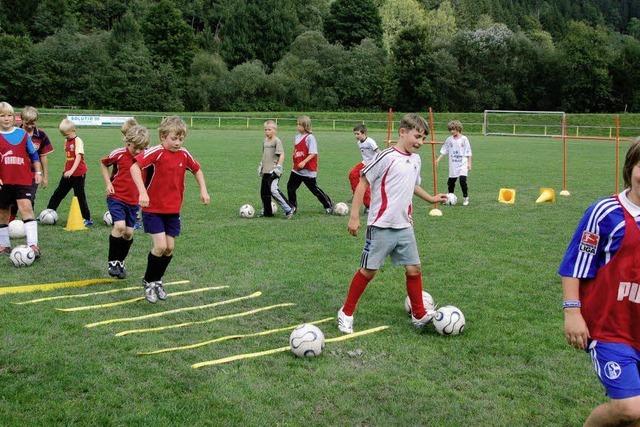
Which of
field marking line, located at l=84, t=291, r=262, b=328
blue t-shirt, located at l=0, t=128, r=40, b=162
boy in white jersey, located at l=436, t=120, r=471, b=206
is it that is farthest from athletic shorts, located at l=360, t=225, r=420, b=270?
boy in white jersey, located at l=436, t=120, r=471, b=206

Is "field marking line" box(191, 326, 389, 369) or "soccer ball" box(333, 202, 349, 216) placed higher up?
"soccer ball" box(333, 202, 349, 216)

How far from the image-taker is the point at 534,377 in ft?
18.0

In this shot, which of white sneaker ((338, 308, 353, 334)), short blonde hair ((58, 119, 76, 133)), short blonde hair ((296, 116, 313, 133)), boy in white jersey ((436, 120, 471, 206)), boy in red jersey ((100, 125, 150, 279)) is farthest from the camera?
boy in white jersey ((436, 120, 471, 206))

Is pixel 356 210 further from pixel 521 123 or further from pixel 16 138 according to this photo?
pixel 521 123

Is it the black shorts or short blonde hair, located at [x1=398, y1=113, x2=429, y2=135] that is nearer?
short blonde hair, located at [x1=398, y1=113, x2=429, y2=135]

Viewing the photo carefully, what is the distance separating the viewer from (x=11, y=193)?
939 cm

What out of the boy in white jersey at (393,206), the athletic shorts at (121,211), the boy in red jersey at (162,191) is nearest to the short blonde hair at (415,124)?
the boy in white jersey at (393,206)

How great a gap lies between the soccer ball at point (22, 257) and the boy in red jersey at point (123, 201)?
1.14m

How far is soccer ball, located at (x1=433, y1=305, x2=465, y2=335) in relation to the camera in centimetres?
645

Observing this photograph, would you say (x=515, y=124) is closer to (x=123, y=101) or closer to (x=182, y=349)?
(x=123, y=101)

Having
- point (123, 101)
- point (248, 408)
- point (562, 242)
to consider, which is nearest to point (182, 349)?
point (248, 408)

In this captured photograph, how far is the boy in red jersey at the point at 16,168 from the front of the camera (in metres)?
9.13

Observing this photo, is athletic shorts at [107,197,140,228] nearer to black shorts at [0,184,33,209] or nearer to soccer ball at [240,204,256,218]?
black shorts at [0,184,33,209]

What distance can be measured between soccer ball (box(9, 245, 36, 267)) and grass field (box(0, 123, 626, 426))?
0.51 ft
